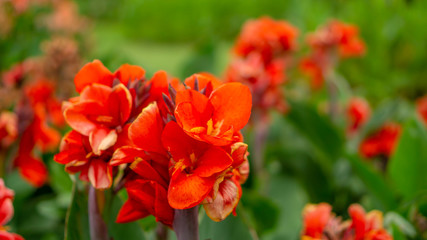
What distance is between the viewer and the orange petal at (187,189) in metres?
0.31

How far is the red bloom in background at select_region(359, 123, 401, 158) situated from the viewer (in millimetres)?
970

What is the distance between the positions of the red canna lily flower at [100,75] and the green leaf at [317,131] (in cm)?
63

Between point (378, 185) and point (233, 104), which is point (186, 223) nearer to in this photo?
point (233, 104)

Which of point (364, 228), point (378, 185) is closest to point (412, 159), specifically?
point (378, 185)

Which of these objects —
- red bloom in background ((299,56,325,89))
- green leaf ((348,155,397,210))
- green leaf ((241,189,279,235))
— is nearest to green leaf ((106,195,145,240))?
green leaf ((241,189,279,235))

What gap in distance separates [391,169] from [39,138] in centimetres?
56

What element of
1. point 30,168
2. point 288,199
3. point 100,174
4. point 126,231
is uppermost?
point 100,174

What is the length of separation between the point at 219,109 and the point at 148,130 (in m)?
0.05

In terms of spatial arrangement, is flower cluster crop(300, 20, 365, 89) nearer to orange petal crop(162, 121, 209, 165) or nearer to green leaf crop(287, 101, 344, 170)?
green leaf crop(287, 101, 344, 170)

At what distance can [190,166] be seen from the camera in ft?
1.08

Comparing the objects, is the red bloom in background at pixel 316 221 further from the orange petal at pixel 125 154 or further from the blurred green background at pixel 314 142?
the orange petal at pixel 125 154

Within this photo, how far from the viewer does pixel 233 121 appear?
0.33 metres

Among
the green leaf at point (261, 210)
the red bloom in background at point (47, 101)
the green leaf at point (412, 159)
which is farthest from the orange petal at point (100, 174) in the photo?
the red bloom in background at point (47, 101)

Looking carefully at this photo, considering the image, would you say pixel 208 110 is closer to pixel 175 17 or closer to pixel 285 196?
pixel 285 196
